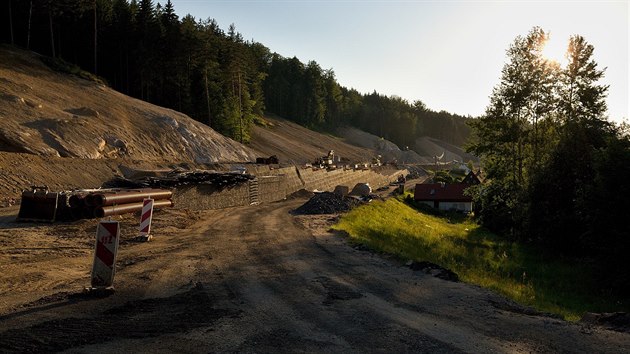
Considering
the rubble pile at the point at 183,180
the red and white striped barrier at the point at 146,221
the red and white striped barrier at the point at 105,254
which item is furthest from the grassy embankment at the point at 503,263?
the rubble pile at the point at 183,180

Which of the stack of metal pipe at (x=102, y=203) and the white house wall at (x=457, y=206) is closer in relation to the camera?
the stack of metal pipe at (x=102, y=203)

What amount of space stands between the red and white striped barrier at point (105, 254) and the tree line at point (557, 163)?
72.3 feet

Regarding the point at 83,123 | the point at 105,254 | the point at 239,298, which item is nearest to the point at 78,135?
the point at 83,123

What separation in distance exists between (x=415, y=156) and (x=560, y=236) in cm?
12722

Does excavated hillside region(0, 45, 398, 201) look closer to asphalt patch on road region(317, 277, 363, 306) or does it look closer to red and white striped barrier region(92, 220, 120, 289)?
red and white striped barrier region(92, 220, 120, 289)

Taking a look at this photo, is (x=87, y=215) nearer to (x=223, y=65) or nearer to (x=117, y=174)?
(x=117, y=174)

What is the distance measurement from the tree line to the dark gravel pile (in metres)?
13.7

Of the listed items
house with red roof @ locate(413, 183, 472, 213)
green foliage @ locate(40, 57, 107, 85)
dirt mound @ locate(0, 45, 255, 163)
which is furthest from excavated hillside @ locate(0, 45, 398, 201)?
house with red roof @ locate(413, 183, 472, 213)

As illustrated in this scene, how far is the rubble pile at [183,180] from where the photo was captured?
28380 millimetres

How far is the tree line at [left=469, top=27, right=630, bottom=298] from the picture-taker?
73.6 ft

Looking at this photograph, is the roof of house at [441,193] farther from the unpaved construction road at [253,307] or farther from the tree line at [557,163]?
the unpaved construction road at [253,307]

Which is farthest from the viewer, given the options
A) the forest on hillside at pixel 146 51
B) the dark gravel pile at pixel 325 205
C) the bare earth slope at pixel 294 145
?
the bare earth slope at pixel 294 145

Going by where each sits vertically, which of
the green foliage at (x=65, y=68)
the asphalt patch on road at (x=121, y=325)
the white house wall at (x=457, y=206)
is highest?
the green foliage at (x=65, y=68)

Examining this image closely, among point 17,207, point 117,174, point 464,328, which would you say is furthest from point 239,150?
point 464,328
